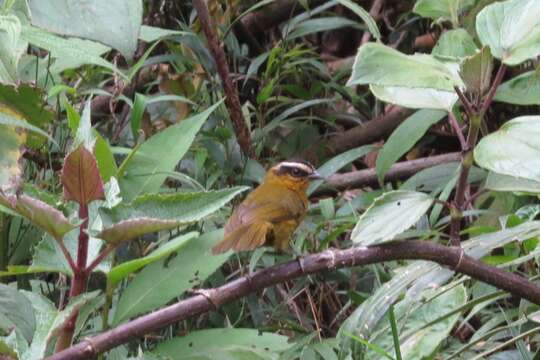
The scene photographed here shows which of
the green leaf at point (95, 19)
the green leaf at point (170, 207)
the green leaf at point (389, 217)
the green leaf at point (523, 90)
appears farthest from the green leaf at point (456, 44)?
the green leaf at point (95, 19)

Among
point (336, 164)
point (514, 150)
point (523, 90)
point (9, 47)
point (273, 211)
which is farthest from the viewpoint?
point (336, 164)

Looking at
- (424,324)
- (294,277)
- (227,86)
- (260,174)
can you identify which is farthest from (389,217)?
(260,174)

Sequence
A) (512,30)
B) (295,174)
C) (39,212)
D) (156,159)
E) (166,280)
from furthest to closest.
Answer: (295,174) < (156,159) < (166,280) < (512,30) < (39,212)

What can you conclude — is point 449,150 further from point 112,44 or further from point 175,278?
point 112,44

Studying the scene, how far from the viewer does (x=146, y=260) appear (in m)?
1.46

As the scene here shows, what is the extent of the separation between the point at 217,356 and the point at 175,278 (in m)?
0.17

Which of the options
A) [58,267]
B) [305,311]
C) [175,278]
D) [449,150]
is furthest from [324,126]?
[58,267]

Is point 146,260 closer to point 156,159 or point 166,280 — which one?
point 166,280

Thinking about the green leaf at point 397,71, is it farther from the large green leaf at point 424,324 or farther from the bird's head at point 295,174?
the bird's head at point 295,174

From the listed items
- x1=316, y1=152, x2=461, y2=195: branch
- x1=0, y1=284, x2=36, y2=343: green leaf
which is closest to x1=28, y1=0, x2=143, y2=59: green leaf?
x1=0, y1=284, x2=36, y2=343: green leaf

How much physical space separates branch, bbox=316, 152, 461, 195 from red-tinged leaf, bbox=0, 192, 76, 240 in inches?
81.5

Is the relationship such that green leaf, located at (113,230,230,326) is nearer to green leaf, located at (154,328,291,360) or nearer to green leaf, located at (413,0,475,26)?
green leaf, located at (154,328,291,360)

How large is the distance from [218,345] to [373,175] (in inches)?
64.1

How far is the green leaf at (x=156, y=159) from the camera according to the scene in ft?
6.45
